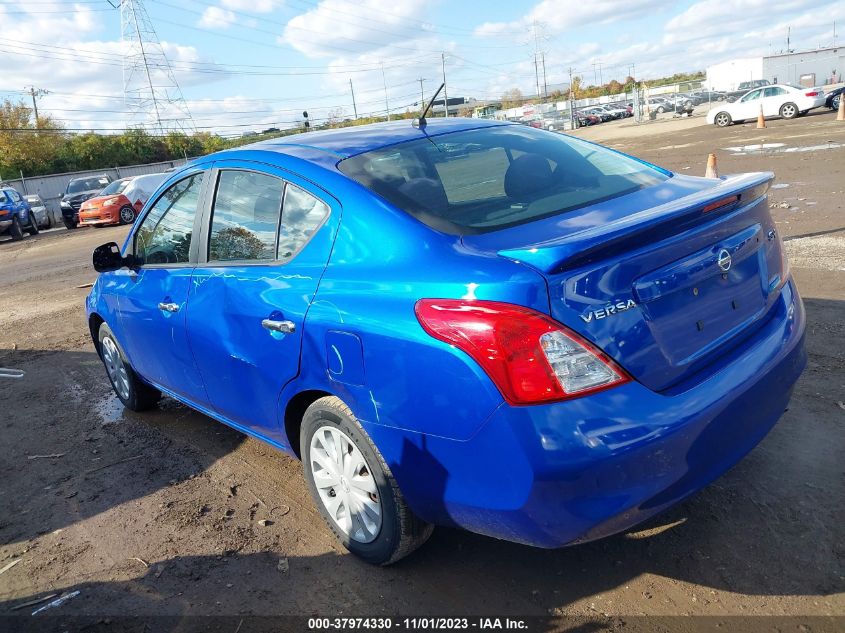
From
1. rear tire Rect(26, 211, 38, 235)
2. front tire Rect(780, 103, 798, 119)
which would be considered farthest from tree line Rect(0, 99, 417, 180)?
front tire Rect(780, 103, 798, 119)

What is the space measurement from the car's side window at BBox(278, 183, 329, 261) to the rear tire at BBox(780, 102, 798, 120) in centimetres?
3082

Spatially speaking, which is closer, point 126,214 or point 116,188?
point 126,214

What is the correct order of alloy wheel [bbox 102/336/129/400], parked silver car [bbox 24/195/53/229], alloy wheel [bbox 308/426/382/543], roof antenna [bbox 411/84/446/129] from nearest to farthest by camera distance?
alloy wheel [bbox 308/426/382/543], roof antenna [bbox 411/84/446/129], alloy wheel [bbox 102/336/129/400], parked silver car [bbox 24/195/53/229]

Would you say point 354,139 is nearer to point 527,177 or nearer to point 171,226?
point 527,177

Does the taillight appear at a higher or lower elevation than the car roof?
lower

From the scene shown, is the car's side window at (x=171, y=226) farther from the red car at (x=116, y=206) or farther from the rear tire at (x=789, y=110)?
the rear tire at (x=789, y=110)

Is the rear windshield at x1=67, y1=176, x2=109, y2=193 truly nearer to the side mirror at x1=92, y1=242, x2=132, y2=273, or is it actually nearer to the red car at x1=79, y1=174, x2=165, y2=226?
the red car at x1=79, y1=174, x2=165, y2=226

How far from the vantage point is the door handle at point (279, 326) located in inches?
115

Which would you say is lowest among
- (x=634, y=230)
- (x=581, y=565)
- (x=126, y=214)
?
(x=581, y=565)

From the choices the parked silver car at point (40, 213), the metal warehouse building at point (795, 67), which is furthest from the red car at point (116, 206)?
the metal warehouse building at point (795, 67)

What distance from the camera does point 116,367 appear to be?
525 centimetres

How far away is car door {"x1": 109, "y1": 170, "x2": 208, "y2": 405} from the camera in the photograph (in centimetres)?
383

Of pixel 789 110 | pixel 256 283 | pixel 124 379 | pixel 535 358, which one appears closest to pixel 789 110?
pixel 789 110

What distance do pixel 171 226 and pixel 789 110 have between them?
30.7m
